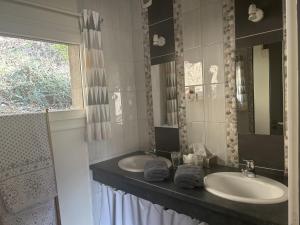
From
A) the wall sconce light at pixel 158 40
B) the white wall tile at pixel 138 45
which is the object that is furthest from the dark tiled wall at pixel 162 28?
the white wall tile at pixel 138 45

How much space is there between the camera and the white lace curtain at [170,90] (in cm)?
191

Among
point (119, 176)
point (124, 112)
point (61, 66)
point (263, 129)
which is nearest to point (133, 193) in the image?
point (119, 176)

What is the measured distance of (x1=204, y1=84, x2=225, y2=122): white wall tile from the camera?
162 cm

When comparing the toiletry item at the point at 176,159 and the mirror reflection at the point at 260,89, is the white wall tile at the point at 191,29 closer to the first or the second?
the mirror reflection at the point at 260,89

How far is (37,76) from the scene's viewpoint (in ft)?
5.45

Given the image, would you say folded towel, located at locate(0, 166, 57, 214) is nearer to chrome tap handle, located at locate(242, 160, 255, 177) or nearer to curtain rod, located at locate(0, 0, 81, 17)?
curtain rod, located at locate(0, 0, 81, 17)

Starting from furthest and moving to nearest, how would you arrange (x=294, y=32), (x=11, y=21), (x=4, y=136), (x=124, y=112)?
(x=124, y=112) < (x=11, y=21) < (x=4, y=136) < (x=294, y=32)

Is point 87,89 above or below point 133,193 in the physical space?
above

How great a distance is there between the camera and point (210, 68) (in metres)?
1.66

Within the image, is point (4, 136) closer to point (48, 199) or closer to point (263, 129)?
point (48, 199)

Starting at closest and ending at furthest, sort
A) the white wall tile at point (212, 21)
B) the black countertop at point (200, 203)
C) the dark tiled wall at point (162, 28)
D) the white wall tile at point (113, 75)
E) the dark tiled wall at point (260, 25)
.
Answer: the black countertop at point (200, 203)
the dark tiled wall at point (260, 25)
the white wall tile at point (212, 21)
the dark tiled wall at point (162, 28)
the white wall tile at point (113, 75)

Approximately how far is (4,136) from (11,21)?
28.8 inches

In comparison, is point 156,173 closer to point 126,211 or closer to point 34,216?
point 126,211

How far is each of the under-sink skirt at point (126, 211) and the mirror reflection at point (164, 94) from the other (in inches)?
28.4
